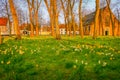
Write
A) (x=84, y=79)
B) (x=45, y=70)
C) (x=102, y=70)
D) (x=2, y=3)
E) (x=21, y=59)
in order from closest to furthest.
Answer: (x=84, y=79)
(x=102, y=70)
(x=45, y=70)
(x=21, y=59)
(x=2, y=3)

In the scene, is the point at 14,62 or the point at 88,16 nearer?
the point at 14,62

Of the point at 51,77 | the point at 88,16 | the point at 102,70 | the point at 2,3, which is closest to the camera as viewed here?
the point at 51,77

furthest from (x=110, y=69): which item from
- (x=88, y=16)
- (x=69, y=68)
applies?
(x=88, y=16)

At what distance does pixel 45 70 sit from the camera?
783 centimetres

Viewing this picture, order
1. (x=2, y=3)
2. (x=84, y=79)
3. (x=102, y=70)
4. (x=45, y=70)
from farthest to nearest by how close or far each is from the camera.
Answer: (x=2, y=3) → (x=45, y=70) → (x=102, y=70) → (x=84, y=79)

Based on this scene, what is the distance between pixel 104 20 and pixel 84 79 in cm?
8632

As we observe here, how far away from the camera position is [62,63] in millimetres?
8875

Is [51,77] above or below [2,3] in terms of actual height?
below

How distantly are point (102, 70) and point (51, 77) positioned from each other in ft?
5.28

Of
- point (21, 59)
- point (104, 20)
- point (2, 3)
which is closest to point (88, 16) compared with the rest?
point (104, 20)

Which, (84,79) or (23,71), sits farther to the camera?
(23,71)

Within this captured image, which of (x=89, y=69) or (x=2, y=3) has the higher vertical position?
(x=2, y=3)

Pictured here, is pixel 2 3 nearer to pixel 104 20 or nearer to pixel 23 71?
pixel 104 20

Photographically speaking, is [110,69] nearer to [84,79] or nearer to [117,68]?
[117,68]
